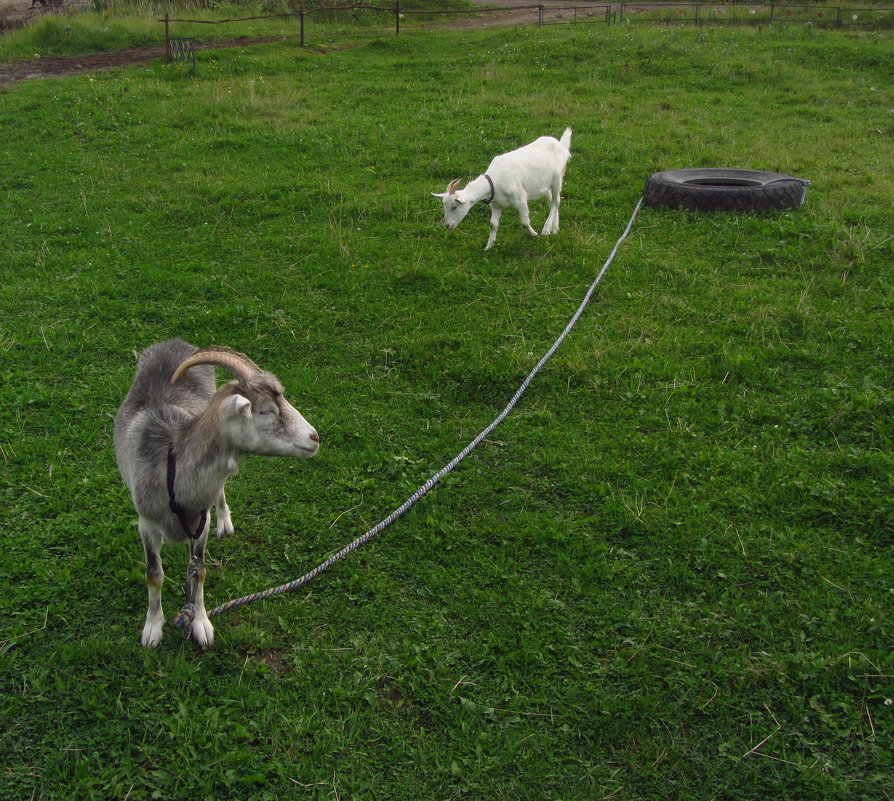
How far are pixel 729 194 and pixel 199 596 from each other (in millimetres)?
7471

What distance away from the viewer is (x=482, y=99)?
14.2m

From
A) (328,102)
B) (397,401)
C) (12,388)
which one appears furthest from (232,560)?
(328,102)

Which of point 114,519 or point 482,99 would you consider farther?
point 482,99

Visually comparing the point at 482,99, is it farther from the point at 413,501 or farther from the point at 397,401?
the point at 413,501

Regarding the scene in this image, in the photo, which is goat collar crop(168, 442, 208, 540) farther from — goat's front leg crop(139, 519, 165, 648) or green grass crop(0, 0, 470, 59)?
green grass crop(0, 0, 470, 59)

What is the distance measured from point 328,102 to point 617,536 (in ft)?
39.0

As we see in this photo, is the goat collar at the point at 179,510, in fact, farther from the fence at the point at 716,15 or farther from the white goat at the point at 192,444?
the fence at the point at 716,15

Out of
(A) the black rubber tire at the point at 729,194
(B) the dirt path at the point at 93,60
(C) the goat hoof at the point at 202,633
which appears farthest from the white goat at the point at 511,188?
(B) the dirt path at the point at 93,60

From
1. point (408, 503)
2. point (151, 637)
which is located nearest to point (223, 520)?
point (151, 637)

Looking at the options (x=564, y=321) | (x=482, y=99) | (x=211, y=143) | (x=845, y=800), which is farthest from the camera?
(x=482, y=99)

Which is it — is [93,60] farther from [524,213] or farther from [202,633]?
[202,633]

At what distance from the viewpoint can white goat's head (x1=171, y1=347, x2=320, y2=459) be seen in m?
3.52

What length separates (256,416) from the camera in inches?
140

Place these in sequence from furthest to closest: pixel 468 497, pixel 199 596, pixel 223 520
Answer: pixel 468 497 → pixel 223 520 → pixel 199 596
